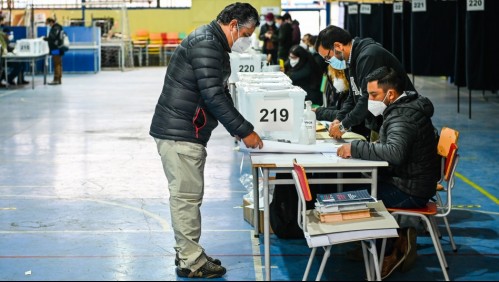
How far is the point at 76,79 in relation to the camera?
89.0 feet

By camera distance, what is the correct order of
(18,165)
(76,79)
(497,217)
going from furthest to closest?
(76,79) < (18,165) < (497,217)

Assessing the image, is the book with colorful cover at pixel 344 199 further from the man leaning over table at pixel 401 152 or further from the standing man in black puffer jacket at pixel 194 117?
the standing man in black puffer jacket at pixel 194 117

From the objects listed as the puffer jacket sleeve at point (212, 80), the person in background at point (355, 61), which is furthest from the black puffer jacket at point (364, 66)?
the puffer jacket sleeve at point (212, 80)

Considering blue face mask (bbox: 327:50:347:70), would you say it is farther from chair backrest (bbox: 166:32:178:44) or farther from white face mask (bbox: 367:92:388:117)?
chair backrest (bbox: 166:32:178:44)

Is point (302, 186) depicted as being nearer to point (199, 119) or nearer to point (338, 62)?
point (199, 119)

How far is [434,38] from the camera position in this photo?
1752 cm

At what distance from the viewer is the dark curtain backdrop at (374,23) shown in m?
21.7

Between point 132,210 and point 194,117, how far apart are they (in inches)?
108

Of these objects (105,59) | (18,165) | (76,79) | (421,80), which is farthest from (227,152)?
(105,59)

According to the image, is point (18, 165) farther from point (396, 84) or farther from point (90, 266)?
point (396, 84)

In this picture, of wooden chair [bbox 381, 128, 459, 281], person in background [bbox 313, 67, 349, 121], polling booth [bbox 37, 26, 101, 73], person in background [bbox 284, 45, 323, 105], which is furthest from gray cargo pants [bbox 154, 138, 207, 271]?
polling booth [bbox 37, 26, 101, 73]

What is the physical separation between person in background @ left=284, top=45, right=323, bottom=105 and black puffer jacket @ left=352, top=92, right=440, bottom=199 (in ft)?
25.6

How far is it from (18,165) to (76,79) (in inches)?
636

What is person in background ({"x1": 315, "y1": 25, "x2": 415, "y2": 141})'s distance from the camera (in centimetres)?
727
